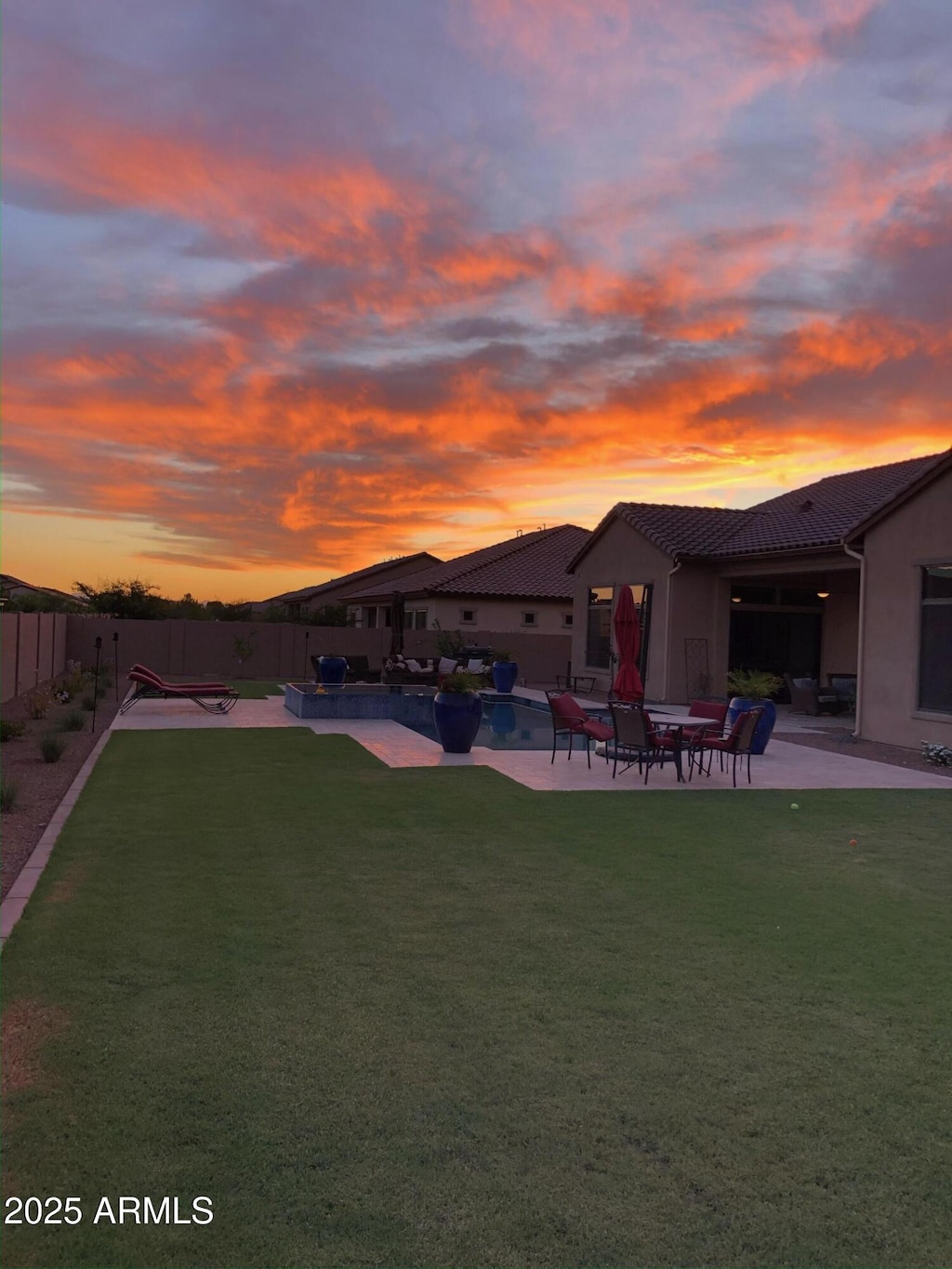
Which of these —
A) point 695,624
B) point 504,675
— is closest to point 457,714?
point 695,624

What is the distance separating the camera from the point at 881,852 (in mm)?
8156

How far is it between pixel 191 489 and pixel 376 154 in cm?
1571

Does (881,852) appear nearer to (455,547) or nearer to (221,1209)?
(221,1209)

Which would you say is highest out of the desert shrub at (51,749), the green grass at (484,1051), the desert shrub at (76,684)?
the desert shrub at (76,684)

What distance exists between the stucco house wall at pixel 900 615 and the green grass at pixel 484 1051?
7.70m

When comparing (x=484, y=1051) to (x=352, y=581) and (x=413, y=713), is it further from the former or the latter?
(x=352, y=581)

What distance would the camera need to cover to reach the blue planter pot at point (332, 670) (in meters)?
23.8

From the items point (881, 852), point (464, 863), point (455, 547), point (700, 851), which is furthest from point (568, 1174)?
point (455, 547)

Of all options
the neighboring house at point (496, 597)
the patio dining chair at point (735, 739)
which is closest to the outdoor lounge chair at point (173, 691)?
the patio dining chair at point (735, 739)

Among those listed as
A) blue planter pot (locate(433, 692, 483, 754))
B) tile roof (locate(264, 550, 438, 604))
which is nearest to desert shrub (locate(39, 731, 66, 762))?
blue planter pot (locate(433, 692, 483, 754))

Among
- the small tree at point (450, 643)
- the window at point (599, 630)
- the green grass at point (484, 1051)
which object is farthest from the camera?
the small tree at point (450, 643)

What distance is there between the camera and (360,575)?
6216 cm

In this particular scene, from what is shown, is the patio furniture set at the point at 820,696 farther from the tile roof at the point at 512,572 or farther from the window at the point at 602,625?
the tile roof at the point at 512,572

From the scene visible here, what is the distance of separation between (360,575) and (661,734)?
51087 mm
